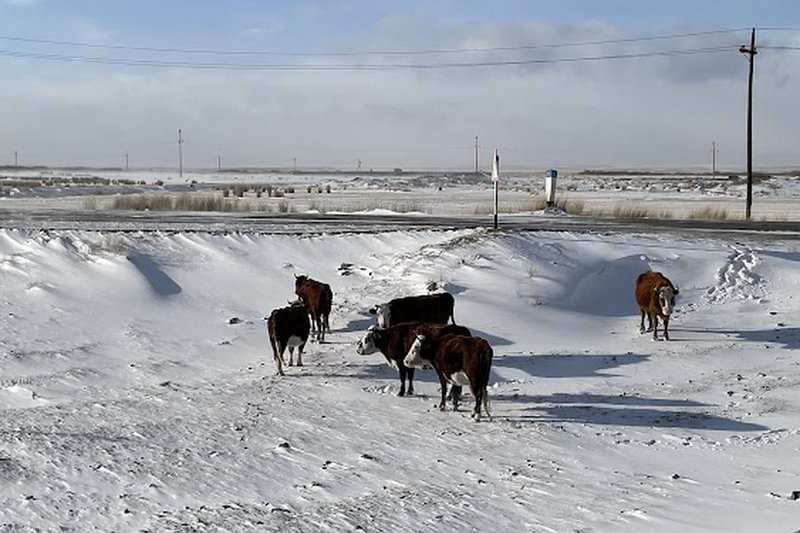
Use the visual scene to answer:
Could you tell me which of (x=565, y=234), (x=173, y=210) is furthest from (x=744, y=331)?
(x=173, y=210)

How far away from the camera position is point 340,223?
3503 centimetres

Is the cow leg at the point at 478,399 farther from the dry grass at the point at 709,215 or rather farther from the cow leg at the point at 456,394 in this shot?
the dry grass at the point at 709,215

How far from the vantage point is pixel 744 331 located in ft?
67.2

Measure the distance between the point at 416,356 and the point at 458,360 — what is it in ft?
3.33

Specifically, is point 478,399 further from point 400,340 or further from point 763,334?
point 763,334

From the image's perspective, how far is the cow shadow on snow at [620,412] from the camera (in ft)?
44.7

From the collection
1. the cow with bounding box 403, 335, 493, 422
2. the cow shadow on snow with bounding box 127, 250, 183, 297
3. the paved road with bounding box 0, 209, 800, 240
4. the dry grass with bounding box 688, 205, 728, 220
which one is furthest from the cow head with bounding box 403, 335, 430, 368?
the dry grass with bounding box 688, 205, 728, 220

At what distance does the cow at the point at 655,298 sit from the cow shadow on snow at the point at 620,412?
458cm

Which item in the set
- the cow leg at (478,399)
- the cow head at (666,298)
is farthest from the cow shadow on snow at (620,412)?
the cow head at (666,298)

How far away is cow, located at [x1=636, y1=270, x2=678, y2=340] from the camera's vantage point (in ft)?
63.4

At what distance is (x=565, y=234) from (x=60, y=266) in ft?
45.1

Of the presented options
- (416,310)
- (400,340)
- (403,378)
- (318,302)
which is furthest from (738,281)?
(403,378)

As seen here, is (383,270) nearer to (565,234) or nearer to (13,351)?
(565,234)

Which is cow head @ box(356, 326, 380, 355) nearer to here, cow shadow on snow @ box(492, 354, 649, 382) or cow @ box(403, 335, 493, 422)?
cow @ box(403, 335, 493, 422)
